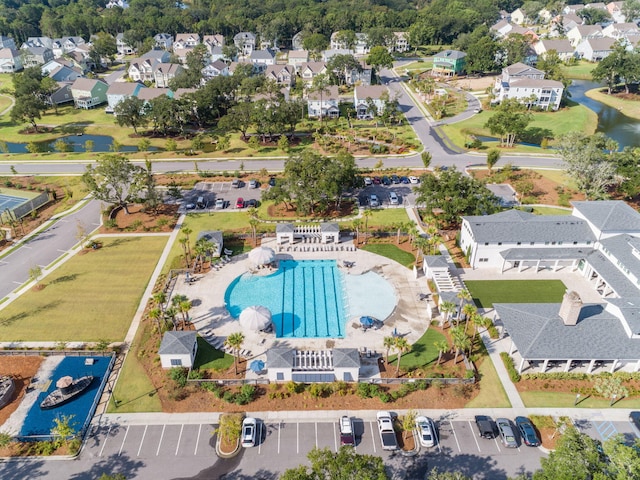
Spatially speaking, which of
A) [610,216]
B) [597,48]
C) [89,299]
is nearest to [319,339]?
[89,299]

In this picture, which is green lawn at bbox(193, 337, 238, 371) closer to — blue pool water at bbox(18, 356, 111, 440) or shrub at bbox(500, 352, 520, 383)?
blue pool water at bbox(18, 356, 111, 440)

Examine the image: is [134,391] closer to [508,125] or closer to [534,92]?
[508,125]

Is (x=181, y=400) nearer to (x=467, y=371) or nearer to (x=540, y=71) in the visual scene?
(x=467, y=371)

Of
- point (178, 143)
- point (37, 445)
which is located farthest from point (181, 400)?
point (178, 143)

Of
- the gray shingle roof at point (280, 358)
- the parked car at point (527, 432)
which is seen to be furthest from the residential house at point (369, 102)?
the parked car at point (527, 432)

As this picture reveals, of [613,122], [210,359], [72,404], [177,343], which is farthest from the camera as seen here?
[613,122]
